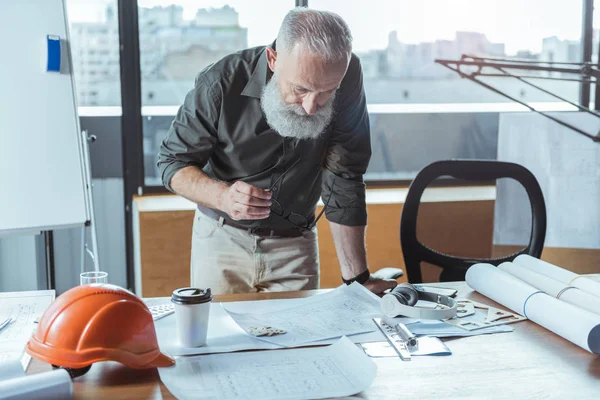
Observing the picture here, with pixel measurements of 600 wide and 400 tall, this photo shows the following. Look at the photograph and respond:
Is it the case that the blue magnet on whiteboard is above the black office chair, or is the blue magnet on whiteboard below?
above

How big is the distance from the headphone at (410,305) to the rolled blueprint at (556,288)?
0.23 meters

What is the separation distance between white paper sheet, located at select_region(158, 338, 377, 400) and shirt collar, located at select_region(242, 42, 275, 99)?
0.88 metres

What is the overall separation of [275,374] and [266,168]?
917mm

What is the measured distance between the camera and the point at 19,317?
A: 1482 mm

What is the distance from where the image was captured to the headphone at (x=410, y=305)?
59.4 inches

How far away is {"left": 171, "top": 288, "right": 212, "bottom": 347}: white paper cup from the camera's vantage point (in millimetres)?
1302

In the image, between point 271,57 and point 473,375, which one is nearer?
point 473,375

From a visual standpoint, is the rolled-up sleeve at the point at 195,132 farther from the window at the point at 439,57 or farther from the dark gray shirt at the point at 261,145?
the window at the point at 439,57

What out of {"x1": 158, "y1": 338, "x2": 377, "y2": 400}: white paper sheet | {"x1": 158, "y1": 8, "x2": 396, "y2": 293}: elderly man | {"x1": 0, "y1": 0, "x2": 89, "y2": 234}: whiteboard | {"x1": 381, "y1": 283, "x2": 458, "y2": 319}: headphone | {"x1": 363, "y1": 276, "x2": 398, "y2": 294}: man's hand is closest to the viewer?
{"x1": 158, "y1": 338, "x2": 377, "y2": 400}: white paper sheet

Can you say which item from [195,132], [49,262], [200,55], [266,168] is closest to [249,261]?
[266,168]

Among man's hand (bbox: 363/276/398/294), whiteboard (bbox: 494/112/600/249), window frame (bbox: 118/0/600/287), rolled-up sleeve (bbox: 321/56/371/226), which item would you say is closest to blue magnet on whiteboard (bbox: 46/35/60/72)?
window frame (bbox: 118/0/600/287)

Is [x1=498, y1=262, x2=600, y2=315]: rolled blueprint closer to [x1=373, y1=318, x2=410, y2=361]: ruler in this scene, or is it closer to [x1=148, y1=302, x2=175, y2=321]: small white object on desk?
[x1=373, y1=318, x2=410, y2=361]: ruler

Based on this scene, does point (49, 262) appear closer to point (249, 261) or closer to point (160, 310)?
point (249, 261)

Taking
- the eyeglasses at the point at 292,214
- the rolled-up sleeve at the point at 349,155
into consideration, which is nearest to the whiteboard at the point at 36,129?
the eyeglasses at the point at 292,214
